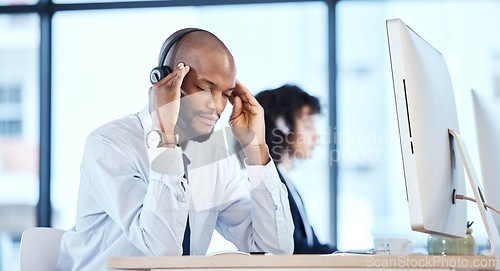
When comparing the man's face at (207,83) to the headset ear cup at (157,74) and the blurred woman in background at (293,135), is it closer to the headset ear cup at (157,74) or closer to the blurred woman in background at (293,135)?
the headset ear cup at (157,74)

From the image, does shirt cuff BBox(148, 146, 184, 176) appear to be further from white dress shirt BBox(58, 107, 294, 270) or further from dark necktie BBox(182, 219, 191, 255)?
dark necktie BBox(182, 219, 191, 255)

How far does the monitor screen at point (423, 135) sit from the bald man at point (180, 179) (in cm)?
51

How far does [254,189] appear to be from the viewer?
2.10m

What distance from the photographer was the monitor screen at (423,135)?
4.86 feet

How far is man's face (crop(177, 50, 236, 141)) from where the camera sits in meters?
2.12

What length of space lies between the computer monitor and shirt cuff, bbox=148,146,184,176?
79 cm

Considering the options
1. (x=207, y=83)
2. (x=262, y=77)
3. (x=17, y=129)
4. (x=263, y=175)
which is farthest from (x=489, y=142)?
(x=17, y=129)

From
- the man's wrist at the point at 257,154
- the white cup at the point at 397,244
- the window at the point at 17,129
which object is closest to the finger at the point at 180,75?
the man's wrist at the point at 257,154

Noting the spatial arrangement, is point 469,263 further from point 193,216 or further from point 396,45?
point 193,216

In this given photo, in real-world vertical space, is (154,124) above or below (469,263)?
above

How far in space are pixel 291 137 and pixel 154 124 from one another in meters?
1.69

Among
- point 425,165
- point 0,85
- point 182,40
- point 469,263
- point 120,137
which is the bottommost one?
point 469,263

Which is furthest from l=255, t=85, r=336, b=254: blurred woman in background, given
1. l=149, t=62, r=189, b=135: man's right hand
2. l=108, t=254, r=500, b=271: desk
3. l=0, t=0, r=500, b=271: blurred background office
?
l=108, t=254, r=500, b=271: desk

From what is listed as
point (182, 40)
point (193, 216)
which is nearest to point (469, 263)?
point (193, 216)
